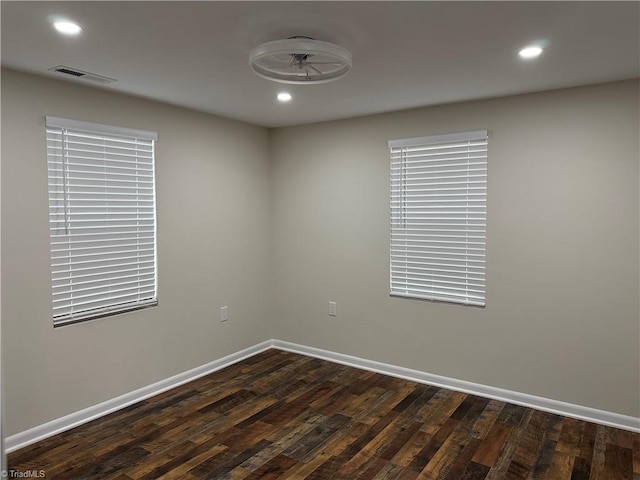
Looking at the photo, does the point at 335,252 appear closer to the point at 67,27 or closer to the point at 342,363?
the point at 342,363

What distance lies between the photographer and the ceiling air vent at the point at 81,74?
9.32 ft

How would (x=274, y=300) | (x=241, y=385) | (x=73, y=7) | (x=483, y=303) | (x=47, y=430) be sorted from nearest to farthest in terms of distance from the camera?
1. (x=73, y=7)
2. (x=47, y=430)
3. (x=483, y=303)
4. (x=241, y=385)
5. (x=274, y=300)

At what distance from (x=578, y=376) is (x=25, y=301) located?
3727mm

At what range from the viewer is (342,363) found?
4.49 meters

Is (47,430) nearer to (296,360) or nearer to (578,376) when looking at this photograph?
(296,360)

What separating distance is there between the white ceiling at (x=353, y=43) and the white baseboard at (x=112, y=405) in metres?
2.24

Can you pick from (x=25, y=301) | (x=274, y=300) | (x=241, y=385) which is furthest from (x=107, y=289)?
(x=274, y=300)

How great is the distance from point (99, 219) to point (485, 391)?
3176mm

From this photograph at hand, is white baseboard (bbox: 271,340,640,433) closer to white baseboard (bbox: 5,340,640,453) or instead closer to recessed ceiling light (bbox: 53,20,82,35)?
white baseboard (bbox: 5,340,640,453)

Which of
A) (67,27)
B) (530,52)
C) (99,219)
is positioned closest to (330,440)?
(99,219)

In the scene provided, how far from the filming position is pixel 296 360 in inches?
181

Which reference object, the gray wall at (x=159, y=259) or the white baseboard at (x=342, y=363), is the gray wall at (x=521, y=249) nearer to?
the white baseboard at (x=342, y=363)

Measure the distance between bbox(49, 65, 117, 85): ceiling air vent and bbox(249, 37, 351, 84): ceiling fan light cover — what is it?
1.13m

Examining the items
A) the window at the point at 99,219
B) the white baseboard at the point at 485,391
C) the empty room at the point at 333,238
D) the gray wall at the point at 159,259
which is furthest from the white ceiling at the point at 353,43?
the white baseboard at the point at 485,391
